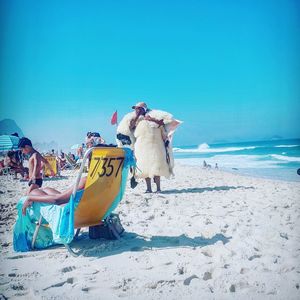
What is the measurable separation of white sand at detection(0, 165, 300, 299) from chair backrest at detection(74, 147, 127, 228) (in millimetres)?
352

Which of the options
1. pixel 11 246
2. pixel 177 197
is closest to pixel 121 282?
pixel 11 246

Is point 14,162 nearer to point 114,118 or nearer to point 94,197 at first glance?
point 114,118

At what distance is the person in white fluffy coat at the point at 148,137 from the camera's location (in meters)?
6.47

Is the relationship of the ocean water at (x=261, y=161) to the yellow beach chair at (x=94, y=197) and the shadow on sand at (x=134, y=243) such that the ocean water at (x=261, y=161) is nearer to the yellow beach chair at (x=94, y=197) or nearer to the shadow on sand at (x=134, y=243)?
the shadow on sand at (x=134, y=243)

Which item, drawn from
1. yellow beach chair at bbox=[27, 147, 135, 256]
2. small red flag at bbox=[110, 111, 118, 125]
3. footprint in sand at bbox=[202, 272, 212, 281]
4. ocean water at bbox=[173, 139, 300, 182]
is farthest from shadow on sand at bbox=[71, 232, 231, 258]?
ocean water at bbox=[173, 139, 300, 182]

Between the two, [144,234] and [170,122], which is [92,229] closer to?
[144,234]

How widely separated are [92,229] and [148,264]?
1.03 m

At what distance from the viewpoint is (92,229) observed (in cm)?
361

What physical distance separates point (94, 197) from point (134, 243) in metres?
0.73

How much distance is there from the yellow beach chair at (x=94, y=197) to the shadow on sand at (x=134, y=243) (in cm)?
25

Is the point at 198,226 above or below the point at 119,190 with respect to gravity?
below

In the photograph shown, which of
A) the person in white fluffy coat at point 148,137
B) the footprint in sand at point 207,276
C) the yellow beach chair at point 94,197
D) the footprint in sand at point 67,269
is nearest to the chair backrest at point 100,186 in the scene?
the yellow beach chair at point 94,197

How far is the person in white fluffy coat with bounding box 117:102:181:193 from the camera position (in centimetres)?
647

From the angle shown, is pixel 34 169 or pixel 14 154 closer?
pixel 34 169
